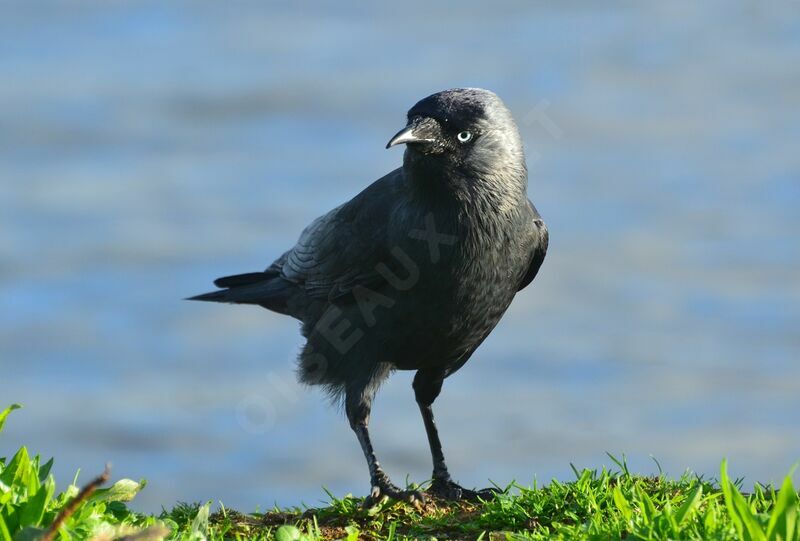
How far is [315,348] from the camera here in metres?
6.16

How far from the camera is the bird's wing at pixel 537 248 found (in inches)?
235

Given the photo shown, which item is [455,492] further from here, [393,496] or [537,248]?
[537,248]

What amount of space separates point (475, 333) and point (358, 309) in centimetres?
71

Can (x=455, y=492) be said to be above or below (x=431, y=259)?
below

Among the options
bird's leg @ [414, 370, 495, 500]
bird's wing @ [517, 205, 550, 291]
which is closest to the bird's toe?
bird's leg @ [414, 370, 495, 500]

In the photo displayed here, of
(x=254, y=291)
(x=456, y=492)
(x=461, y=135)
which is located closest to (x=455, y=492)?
(x=456, y=492)

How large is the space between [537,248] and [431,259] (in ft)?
2.76

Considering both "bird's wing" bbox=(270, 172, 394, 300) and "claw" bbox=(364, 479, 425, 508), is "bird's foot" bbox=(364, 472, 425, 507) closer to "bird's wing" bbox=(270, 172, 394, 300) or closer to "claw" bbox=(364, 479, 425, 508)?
"claw" bbox=(364, 479, 425, 508)

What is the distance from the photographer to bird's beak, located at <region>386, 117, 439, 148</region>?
516cm

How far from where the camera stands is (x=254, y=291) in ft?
23.6

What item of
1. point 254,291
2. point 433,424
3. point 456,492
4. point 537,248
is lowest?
point 456,492

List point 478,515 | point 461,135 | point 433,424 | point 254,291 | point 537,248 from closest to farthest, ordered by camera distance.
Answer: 1. point 478,515
2. point 461,135
3. point 537,248
4. point 433,424
5. point 254,291

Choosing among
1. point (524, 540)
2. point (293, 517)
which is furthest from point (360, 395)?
point (524, 540)

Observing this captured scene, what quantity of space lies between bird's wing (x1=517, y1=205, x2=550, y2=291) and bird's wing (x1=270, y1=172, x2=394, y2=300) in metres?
0.84
